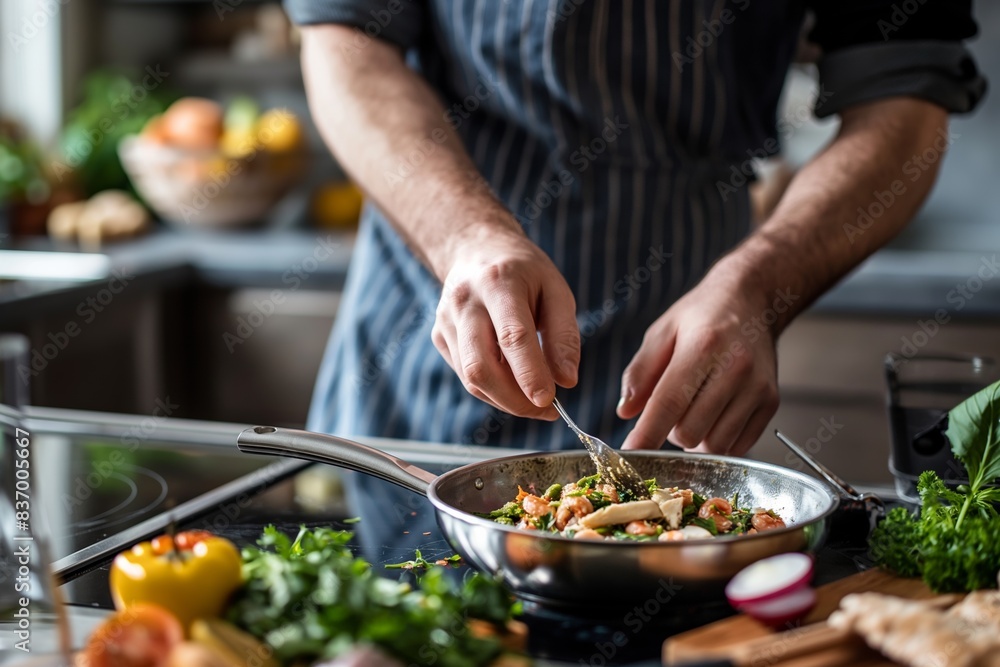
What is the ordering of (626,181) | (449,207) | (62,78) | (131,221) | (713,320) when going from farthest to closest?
(62,78), (131,221), (626,181), (449,207), (713,320)

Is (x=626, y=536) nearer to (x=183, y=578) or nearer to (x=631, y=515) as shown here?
(x=631, y=515)

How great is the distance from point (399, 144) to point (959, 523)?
0.75 m

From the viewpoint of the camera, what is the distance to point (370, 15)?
4.60 feet

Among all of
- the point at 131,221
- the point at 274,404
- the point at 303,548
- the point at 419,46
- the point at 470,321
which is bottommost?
the point at 274,404

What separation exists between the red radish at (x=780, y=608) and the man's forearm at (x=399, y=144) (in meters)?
0.53

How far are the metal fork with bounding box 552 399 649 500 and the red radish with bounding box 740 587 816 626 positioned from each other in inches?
9.7

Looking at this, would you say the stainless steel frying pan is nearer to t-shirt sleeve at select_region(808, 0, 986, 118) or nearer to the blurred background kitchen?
t-shirt sleeve at select_region(808, 0, 986, 118)

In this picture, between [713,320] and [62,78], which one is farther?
[62,78]

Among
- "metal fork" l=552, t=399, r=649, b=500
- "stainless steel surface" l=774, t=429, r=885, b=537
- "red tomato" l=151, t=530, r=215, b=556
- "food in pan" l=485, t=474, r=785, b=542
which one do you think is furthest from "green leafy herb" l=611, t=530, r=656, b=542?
"red tomato" l=151, t=530, r=215, b=556

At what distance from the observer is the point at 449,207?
121 centimetres

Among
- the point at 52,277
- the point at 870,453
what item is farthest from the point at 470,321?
the point at 52,277

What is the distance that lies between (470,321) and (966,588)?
46cm

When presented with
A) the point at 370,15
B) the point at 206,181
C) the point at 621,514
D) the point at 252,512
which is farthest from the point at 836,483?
the point at 206,181

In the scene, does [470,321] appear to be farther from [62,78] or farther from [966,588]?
[62,78]
